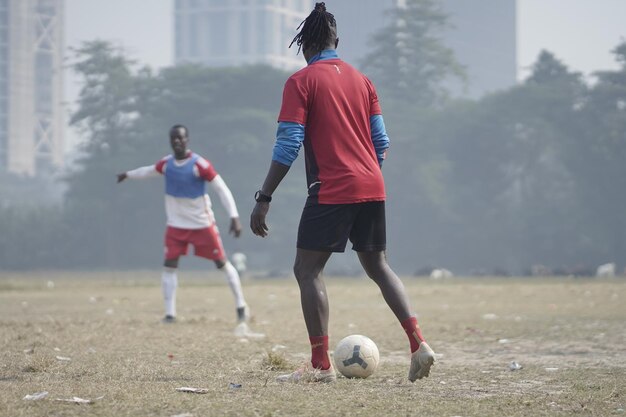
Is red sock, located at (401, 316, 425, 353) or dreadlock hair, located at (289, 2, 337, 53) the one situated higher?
dreadlock hair, located at (289, 2, 337, 53)

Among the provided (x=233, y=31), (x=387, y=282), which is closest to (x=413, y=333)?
(x=387, y=282)

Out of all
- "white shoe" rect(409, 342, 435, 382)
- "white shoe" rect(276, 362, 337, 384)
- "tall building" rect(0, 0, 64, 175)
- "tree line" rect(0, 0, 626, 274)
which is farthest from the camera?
"tall building" rect(0, 0, 64, 175)

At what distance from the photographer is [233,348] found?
35.7 ft

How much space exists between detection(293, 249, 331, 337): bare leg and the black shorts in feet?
0.26

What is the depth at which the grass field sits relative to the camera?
6805mm

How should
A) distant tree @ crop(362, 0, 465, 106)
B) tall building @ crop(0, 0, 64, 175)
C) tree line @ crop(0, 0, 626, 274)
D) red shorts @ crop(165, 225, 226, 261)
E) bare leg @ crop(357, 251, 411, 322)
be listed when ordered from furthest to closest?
1. tall building @ crop(0, 0, 64, 175)
2. distant tree @ crop(362, 0, 465, 106)
3. tree line @ crop(0, 0, 626, 274)
4. red shorts @ crop(165, 225, 226, 261)
5. bare leg @ crop(357, 251, 411, 322)

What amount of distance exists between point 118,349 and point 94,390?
3482mm

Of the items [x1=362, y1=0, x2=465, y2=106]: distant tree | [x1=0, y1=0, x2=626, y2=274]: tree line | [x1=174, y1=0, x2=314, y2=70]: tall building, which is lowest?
[x1=0, y1=0, x2=626, y2=274]: tree line

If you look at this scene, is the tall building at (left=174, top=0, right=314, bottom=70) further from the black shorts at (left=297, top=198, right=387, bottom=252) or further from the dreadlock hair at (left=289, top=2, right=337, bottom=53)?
the black shorts at (left=297, top=198, right=387, bottom=252)

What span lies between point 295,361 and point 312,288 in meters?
1.92

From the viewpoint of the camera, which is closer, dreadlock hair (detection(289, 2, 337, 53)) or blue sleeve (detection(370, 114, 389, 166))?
dreadlock hair (detection(289, 2, 337, 53))

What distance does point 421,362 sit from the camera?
778 cm

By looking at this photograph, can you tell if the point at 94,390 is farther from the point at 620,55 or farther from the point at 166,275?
the point at 620,55

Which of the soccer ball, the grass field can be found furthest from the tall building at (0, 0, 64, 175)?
the soccer ball
